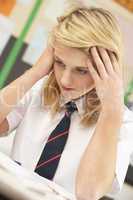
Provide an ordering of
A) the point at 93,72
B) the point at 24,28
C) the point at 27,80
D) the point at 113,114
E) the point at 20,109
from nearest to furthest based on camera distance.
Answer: the point at 113,114
the point at 93,72
the point at 27,80
the point at 20,109
the point at 24,28

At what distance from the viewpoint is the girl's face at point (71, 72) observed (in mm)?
1106

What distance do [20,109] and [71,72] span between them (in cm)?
30

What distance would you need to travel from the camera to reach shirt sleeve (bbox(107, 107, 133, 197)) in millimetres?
1132

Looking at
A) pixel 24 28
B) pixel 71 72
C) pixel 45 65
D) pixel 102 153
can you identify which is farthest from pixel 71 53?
pixel 24 28

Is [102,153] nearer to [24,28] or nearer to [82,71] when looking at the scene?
[82,71]

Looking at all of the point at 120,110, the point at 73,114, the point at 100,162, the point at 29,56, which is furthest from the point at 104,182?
the point at 29,56

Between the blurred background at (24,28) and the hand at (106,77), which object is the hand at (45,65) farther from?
the blurred background at (24,28)

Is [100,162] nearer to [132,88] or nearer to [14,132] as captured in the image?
[14,132]

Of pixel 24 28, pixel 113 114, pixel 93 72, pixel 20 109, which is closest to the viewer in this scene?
pixel 113 114

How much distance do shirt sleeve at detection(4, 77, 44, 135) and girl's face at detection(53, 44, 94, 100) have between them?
145 mm

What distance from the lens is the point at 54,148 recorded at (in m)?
1.21

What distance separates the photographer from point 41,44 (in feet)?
5.07

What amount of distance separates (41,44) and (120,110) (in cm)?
63

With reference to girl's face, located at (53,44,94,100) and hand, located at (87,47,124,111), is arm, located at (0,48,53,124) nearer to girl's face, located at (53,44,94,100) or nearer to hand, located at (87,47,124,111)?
girl's face, located at (53,44,94,100)
